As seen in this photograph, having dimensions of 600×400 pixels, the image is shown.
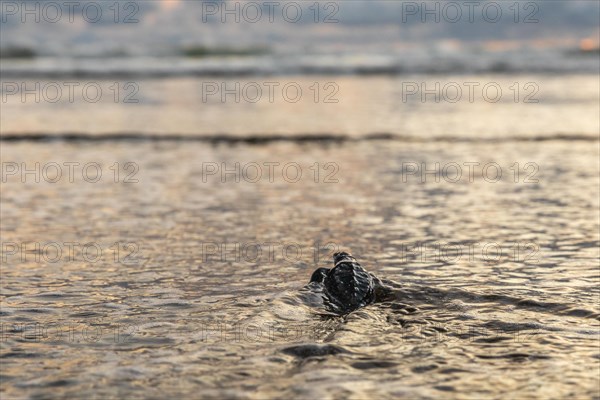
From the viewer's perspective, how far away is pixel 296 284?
5.45 meters

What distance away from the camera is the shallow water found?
3.76 m

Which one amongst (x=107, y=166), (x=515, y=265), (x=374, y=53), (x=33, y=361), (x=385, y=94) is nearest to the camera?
(x=33, y=361)

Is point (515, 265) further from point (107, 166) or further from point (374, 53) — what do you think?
point (374, 53)

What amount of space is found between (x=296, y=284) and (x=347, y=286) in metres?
0.52

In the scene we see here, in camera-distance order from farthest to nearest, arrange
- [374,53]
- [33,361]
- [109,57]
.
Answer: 1. [374,53]
2. [109,57]
3. [33,361]

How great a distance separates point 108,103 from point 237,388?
658 inches

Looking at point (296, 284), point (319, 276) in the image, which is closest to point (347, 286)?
point (319, 276)

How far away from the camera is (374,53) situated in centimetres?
4656

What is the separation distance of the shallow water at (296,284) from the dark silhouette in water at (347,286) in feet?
0.34

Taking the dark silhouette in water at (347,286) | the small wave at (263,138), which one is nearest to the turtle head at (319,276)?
the dark silhouette in water at (347,286)

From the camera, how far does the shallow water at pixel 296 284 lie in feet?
12.3

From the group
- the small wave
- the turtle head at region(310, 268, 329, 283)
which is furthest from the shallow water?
the small wave

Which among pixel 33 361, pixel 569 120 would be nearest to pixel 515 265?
pixel 33 361

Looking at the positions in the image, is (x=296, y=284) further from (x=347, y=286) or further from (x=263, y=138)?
(x=263, y=138)
